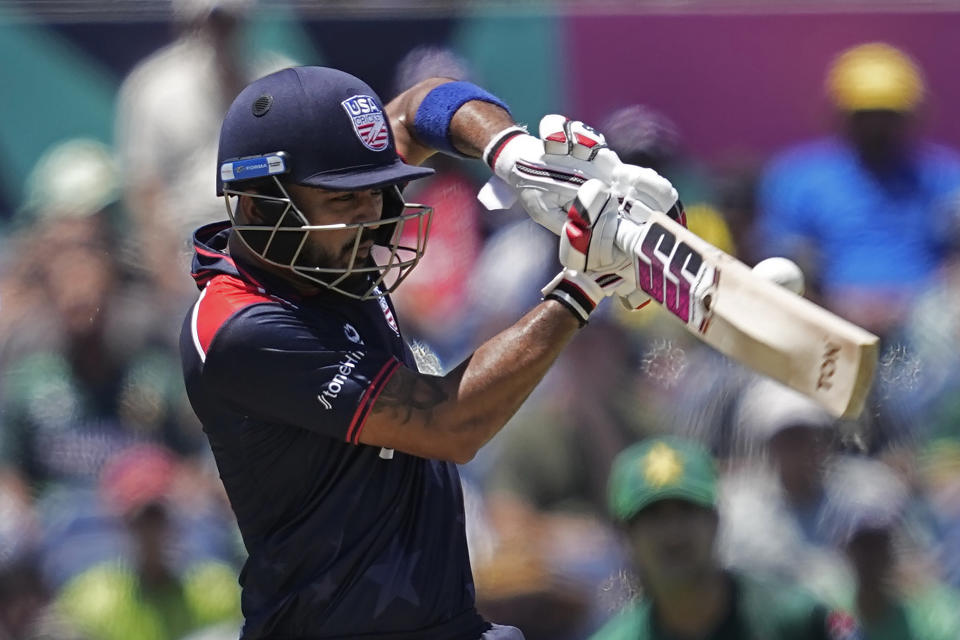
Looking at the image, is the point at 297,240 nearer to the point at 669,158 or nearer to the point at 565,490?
the point at 565,490

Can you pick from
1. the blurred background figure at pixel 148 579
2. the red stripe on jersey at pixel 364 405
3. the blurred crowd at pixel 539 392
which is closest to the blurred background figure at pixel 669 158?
the blurred crowd at pixel 539 392

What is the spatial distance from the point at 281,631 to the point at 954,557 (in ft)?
9.14

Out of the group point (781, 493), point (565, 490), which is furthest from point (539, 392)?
point (781, 493)

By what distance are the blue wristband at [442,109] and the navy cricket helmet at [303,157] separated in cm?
43

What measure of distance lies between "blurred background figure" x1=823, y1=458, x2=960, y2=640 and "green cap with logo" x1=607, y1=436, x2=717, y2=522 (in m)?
0.57

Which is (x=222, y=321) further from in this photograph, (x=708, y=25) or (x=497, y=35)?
(x=708, y=25)

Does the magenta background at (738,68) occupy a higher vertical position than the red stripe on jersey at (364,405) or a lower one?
lower

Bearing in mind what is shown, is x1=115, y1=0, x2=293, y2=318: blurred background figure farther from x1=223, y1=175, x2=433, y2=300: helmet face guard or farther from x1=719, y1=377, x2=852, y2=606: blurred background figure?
x1=223, y1=175, x2=433, y2=300: helmet face guard

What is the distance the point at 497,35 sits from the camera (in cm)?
584

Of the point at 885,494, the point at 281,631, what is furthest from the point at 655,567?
the point at 281,631

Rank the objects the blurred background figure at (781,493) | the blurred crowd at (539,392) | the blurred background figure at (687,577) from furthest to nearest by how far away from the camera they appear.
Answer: the blurred crowd at (539,392) < the blurred background figure at (781,493) < the blurred background figure at (687,577)

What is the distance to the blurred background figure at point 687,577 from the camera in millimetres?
4406

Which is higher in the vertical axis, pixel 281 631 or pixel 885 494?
pixel 281 631

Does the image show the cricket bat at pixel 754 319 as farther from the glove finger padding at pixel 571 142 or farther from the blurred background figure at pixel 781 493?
the blurred background figure at pixel 781 493
